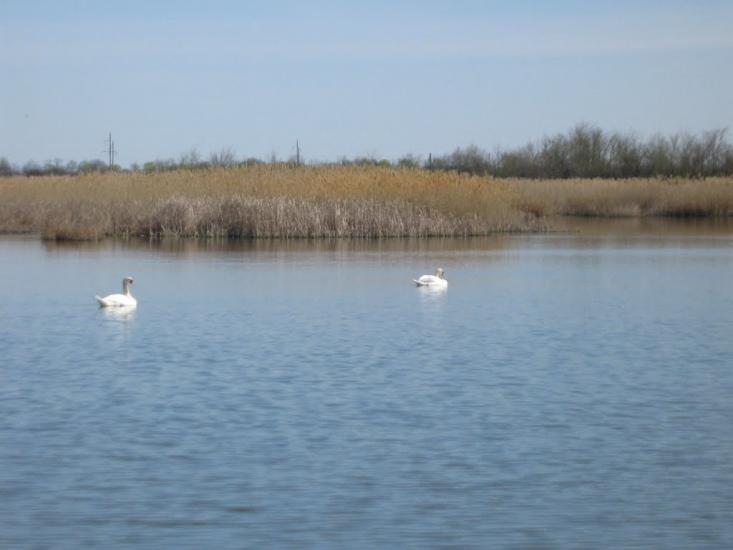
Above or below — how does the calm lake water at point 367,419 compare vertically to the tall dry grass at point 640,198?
below

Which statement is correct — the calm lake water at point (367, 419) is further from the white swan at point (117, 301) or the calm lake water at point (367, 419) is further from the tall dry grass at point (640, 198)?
the tall dry grass at point (640, 198)

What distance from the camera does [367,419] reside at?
9.80m

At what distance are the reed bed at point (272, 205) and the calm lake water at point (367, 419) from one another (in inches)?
513

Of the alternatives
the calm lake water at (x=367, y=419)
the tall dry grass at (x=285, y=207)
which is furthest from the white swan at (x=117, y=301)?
the tall dry grass at (x=285, y=207)

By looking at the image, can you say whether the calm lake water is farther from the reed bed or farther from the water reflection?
the reed bed

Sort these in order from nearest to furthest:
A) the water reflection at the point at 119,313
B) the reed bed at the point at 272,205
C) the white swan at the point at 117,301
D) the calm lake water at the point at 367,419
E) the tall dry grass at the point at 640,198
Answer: the calm lake water at the point at 367,419, the water reflection at the point at 119,313, the white swan at the point at 117,301, the reed bed at the point at 272,205, the tall dry grass at the point at 640,198

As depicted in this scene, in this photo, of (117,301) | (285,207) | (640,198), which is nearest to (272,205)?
(285,207)

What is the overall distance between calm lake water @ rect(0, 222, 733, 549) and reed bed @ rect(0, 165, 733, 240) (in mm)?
13031

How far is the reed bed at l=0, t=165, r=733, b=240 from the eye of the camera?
33.0m

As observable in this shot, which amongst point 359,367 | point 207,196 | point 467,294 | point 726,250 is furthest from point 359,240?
point 359,367

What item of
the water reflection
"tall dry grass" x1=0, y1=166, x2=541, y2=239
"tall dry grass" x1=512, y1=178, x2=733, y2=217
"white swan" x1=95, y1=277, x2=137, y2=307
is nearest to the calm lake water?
the water reflection

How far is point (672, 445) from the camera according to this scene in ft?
29.3

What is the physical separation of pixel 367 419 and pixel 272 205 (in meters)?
23.7

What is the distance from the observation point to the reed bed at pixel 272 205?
3300cm
